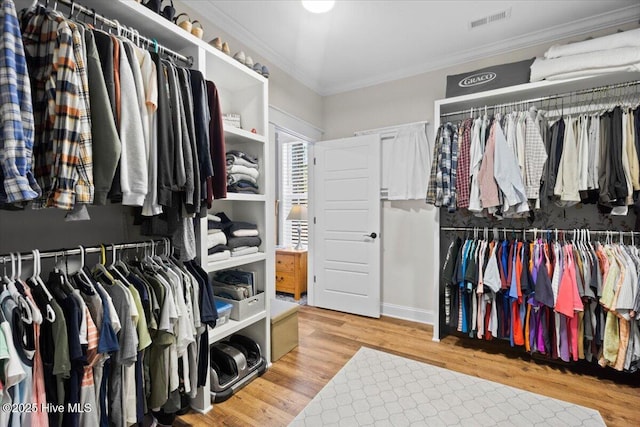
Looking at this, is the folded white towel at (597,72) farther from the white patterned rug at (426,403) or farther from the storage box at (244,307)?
the storage box at (244,307)

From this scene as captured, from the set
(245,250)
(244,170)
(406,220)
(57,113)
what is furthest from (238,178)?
(406,220)

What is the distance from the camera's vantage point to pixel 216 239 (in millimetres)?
1942

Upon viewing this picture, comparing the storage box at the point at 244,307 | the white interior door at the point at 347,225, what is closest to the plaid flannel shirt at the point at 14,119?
the storage box at the point at 244,307

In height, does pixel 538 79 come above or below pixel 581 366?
above

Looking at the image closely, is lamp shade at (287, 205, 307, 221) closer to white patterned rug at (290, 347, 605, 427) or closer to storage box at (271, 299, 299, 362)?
storage box at (271, 299, 299, 362)

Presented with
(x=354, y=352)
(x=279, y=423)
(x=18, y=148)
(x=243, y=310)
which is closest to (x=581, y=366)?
(x=354, y=352)

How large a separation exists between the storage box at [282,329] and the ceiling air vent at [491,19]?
111 inches

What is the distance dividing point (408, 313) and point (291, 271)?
5.52 feet

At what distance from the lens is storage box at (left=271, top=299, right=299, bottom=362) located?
2.39m

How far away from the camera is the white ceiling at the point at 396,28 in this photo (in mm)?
2291

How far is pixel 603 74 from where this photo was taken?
215 centimetres

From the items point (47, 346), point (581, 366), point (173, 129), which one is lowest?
point (581, 366)

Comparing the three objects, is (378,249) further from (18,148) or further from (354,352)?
(18,148)

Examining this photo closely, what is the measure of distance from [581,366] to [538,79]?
2265 millimetres
